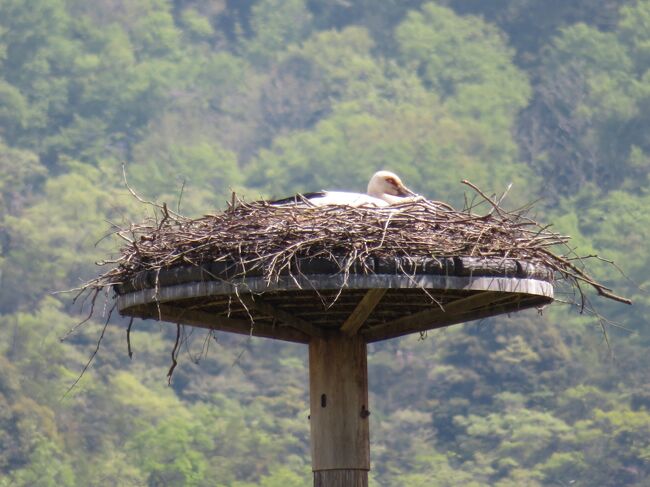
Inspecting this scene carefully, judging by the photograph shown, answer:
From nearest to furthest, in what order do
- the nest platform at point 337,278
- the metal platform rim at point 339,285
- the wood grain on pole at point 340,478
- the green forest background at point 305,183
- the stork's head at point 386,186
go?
the metal platform rim at point 339,285, the nest platform at point 337,278, the wood grain on pole at point 340,478, the stork's head at point 386,186, the green forest background at point 305,183

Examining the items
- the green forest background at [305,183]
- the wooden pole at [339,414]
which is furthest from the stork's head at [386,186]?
the green forest background at [305,183]

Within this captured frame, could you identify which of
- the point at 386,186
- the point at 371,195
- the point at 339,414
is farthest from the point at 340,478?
the point at 386,186

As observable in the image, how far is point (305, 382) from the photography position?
65625 mm

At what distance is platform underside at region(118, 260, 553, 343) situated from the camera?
998cm

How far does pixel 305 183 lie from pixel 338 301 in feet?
236

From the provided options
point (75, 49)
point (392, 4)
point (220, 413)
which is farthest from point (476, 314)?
point (392, 4)

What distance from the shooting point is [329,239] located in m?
10.0

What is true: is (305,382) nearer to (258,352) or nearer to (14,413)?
(258,352)

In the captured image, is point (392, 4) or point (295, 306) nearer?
point (295, 306)

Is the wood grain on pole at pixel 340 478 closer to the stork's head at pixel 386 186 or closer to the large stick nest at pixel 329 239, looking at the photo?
the large stick nest at pixel 329 239

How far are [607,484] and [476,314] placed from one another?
49.2m

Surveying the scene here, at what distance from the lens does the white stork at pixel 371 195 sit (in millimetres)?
11430

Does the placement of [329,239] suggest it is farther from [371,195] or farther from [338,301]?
[371,195]

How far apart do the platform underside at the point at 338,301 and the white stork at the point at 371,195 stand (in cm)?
68
